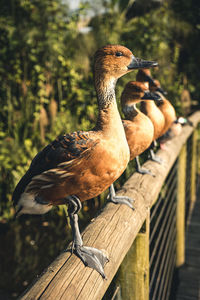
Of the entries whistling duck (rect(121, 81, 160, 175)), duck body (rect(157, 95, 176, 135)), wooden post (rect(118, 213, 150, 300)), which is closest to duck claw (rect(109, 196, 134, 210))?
wooden post (rect(118, 213, 150, 300))

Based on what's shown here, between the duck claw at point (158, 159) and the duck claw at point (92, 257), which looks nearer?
the duck claw at point (92, 257)

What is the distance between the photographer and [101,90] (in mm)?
1100

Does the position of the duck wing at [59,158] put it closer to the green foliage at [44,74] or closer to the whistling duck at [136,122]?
the whistling duck at [136,122]

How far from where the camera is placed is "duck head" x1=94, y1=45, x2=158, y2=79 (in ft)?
3.57

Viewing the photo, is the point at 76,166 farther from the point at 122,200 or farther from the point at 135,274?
the point at 135,274

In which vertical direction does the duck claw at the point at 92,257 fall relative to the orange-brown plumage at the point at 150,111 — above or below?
below

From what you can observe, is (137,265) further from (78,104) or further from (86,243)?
(78,104)

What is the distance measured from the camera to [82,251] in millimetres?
971

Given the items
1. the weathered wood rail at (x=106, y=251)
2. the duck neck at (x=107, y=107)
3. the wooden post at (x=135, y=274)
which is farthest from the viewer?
the wooden post at (x=135, y=274)

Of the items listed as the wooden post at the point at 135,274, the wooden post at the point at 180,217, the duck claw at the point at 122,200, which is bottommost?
the wooden post at the point at 180,217

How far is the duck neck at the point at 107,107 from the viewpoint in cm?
106

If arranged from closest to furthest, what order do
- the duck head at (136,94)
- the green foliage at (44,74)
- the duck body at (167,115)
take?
the duck head at (136,94) < the duck body at (167,115) < the green foliage at (44,74)

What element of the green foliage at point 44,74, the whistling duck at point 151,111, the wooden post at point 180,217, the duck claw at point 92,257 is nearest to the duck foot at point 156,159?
the whistling duck at point 151,111

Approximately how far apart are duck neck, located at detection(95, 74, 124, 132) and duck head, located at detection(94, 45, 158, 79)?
0.10 ft
